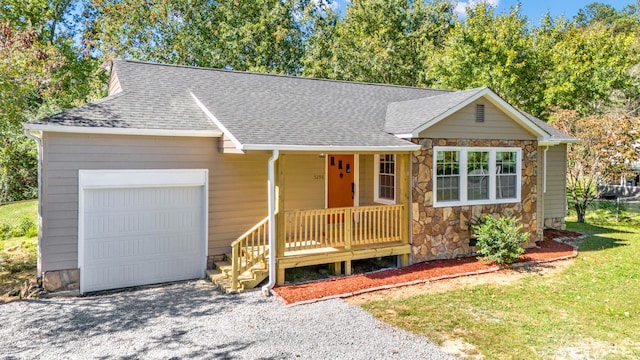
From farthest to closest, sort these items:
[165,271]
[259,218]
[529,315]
→ [259,218], [165,271], [529,315]

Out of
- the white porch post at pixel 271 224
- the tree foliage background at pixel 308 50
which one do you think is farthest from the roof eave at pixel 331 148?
the tree foliage background at pixel 308 50

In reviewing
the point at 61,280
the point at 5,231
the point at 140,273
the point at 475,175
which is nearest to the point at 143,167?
the point at 140,273

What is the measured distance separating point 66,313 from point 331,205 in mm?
6121

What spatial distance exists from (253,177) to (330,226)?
6.88ft

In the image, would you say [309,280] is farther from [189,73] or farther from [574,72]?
[574,72]

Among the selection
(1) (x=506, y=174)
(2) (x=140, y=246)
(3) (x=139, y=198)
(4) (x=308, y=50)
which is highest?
(4) (x=308, y=50)

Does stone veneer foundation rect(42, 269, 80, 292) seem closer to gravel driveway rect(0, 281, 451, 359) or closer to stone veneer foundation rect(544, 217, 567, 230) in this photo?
gravel driveway rect(0, 281, 451, 359)

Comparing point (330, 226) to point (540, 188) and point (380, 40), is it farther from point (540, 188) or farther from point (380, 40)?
point (380, 40)

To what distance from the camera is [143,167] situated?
802cm

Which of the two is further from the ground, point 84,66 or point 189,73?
point 84,66

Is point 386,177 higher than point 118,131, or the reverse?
point 118,131

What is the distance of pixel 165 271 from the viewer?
8375mm

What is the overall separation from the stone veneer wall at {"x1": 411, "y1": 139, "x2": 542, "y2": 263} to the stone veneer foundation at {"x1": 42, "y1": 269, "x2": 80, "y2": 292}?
273 inches

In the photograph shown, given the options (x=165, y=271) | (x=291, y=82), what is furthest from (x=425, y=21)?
(x=165, y=271)
